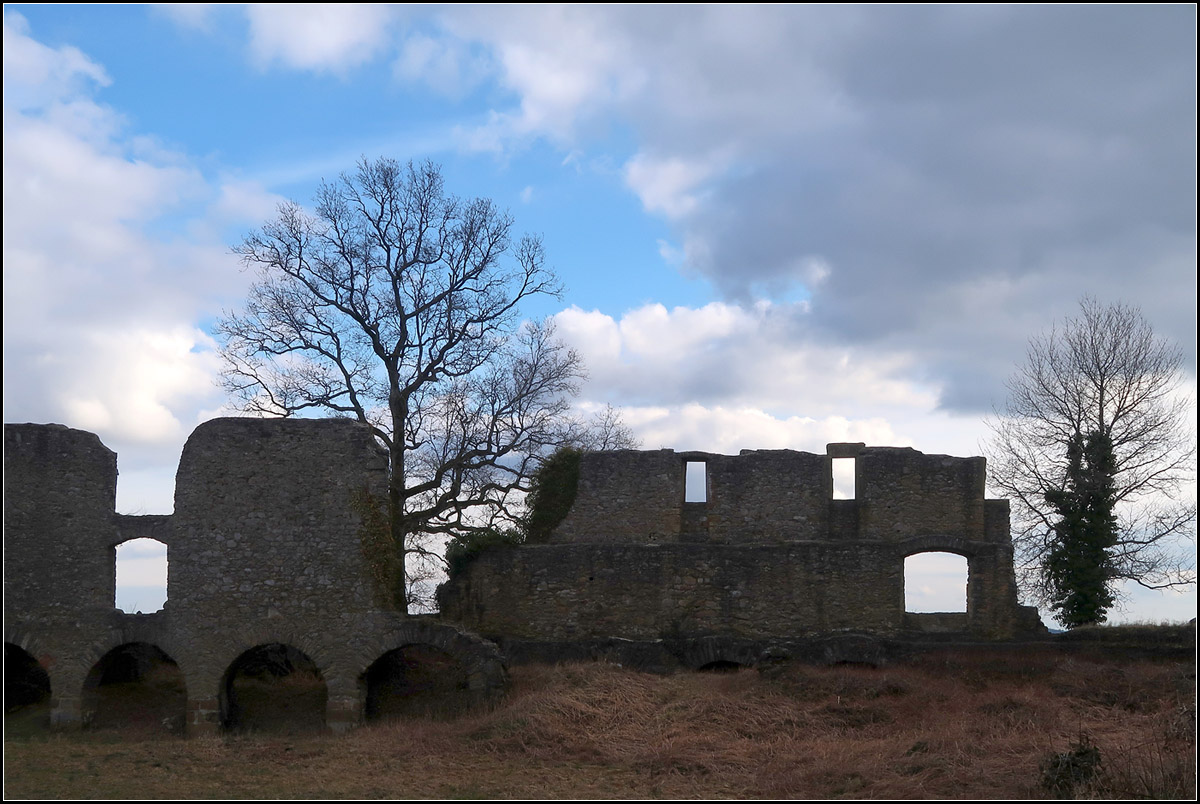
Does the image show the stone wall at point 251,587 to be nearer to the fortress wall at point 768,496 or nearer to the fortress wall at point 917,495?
the fortress wall at point 768,496

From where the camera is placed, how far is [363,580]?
17328mm

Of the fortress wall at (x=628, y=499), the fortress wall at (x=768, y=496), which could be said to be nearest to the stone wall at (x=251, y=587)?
the fortress wall at (x=628, y=499)

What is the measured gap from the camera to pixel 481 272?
2539 cm

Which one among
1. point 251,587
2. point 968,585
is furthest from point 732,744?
point 251,587

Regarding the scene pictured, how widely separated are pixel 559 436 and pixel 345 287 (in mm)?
6281

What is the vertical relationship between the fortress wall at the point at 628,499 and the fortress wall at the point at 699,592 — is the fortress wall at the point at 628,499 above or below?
above

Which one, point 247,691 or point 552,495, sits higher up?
point 552,495

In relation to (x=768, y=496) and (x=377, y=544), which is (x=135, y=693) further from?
(x=768, y=496)

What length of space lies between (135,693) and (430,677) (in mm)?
5721

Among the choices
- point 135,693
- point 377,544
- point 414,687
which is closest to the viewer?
point 377,544

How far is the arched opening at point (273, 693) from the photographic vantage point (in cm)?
1791

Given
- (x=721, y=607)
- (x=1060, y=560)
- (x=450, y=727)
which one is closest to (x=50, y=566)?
(x=450, y=727)

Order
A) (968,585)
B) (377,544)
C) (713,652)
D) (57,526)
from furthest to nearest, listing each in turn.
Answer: (968,585) → (57,526) → (713,652) → (377,544)

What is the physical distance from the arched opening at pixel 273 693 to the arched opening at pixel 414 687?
957 mm
